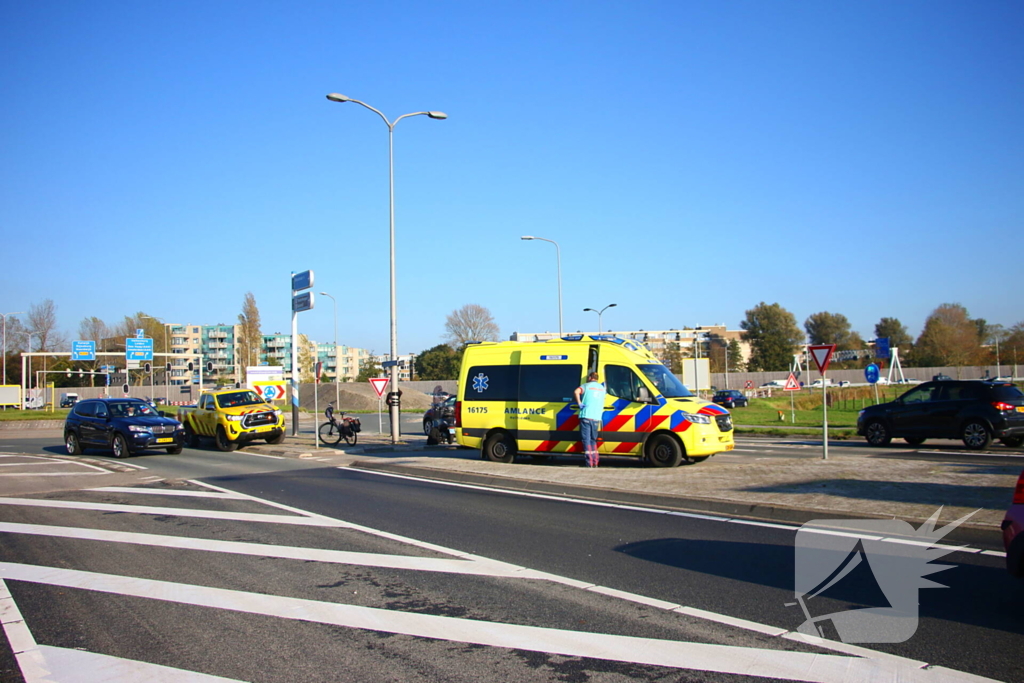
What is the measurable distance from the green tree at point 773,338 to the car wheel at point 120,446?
11049 centimetres

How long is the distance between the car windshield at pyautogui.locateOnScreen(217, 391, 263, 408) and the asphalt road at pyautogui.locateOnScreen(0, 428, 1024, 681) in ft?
43.7

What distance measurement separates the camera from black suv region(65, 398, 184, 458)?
68.8ft

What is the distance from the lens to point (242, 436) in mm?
23234

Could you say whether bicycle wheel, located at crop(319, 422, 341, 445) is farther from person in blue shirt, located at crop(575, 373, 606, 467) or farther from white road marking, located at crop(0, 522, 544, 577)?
white road marking, located at crop(0, 522, 544, 577)

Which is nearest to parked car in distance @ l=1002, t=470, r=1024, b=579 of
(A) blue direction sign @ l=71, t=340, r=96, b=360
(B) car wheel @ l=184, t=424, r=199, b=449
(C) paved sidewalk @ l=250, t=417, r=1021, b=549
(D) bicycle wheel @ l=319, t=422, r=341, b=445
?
(C) paved sidewalk @ l=250, t=417, r=1021, b=549

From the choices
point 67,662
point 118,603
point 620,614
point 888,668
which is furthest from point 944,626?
point 118,603

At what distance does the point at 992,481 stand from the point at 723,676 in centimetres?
862

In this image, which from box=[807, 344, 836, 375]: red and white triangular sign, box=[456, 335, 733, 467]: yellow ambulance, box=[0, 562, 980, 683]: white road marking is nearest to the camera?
box=[0, 562, 980, 683]: white road marking

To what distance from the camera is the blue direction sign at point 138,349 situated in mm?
58281

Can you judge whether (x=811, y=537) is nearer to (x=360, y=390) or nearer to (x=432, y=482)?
(x=432, y=482)

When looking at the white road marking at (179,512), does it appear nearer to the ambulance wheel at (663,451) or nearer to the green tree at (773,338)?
the ambulance wheel at (663,451)

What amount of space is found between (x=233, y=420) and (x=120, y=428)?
3254 mm

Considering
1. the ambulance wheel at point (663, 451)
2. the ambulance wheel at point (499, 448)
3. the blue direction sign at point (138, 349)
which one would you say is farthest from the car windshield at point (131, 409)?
the blue direction sign at point (138, 349)

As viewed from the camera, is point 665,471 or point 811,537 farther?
point 665,471
